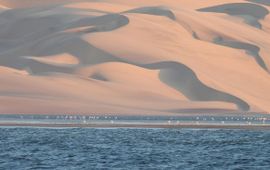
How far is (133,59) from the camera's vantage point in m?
147

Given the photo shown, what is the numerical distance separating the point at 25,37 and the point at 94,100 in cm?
3931

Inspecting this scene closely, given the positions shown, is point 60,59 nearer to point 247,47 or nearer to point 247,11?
point 247,47

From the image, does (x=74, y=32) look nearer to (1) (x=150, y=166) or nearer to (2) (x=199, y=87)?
(2) (x=199, y=87)

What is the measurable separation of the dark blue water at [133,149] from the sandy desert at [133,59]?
105 ft

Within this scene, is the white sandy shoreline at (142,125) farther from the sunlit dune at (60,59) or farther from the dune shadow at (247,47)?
the dune shadow at (247,47)

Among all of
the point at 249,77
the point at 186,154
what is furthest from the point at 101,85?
the point at 186,154

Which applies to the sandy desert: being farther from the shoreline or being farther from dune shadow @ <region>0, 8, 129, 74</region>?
the shoreline

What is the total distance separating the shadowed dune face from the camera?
577 ft

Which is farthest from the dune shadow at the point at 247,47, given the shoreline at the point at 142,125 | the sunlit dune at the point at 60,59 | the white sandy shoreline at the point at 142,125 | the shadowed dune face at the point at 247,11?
the shoreline at the point at 142,125

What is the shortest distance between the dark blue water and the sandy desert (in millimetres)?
31951

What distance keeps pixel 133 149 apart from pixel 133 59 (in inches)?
3153

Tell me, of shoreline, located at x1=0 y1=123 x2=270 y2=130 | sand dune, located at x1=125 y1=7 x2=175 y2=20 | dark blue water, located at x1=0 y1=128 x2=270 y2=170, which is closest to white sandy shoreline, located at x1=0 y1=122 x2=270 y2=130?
shoreline, located at x1=0 y1=123 x2=270 y2=130

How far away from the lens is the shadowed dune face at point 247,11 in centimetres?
17594

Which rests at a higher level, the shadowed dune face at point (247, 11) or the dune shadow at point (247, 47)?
the shadowed dune face at point (247, 11)
